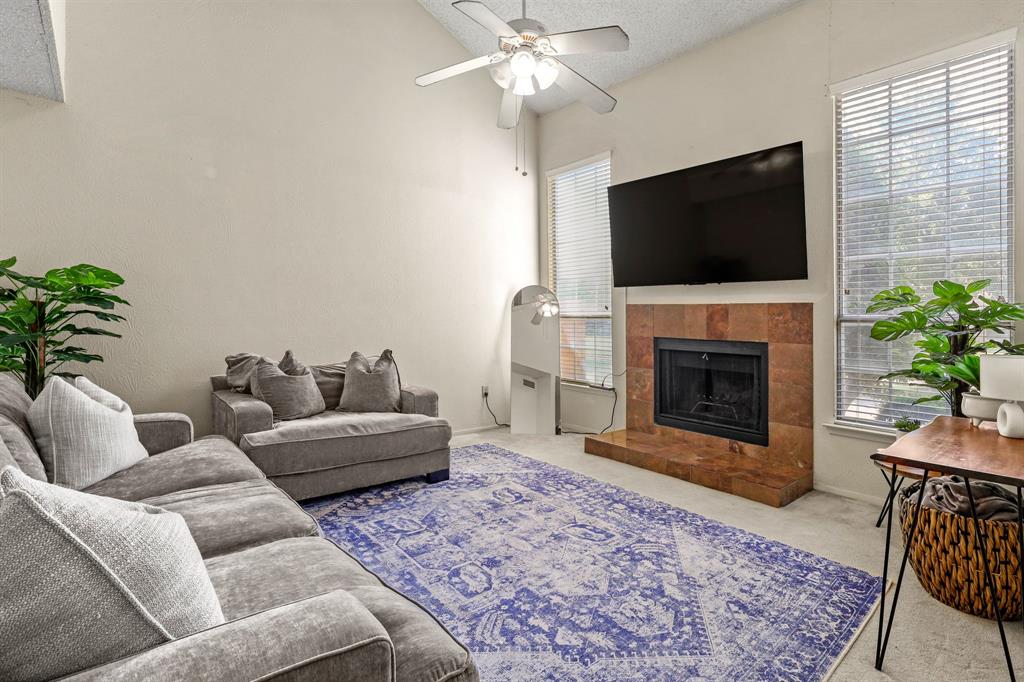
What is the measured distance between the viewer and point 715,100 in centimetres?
396

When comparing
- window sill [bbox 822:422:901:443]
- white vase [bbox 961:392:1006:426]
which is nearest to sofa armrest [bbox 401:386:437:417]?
window sill [bbox 822:422:901:443]

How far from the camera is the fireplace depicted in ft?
12.4

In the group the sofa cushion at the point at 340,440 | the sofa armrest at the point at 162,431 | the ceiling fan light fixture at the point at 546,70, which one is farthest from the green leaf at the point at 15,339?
the ceiling fan light fixture at the point at 546,70

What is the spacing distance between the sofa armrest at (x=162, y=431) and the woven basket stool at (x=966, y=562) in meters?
3.38

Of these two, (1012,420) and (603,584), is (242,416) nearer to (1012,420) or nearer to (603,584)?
(603,584)

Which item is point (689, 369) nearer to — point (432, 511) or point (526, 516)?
point (526, 516)

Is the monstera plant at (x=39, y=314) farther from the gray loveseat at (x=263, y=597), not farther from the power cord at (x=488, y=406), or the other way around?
the power cord at (x=488, y=406)

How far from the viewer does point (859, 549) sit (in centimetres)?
256

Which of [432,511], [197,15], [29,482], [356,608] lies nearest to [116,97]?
[197,15]

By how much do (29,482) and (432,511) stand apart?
2.38 m

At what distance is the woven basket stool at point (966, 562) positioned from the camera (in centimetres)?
194

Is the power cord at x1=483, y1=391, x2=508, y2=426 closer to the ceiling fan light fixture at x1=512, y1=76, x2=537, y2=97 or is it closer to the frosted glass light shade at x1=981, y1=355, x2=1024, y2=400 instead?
the ceiling fan light fixture at x1=512, y1=76, x2=537, y2=97

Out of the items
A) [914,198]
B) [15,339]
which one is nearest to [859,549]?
[914,198]

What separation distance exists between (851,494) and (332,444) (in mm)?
3147
